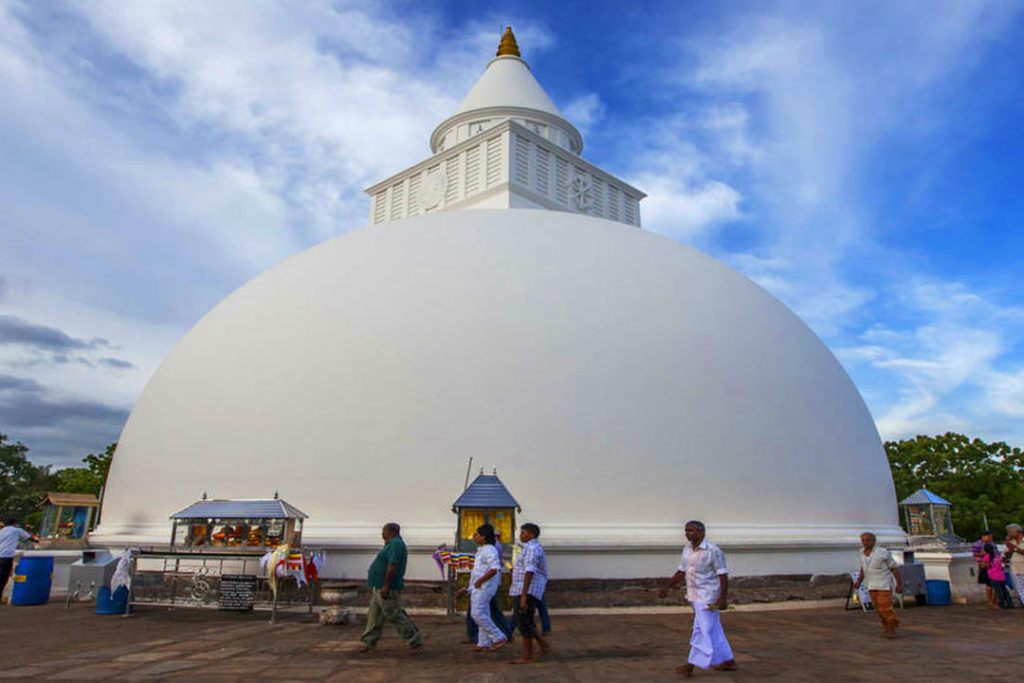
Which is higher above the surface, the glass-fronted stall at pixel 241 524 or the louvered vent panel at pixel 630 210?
the louvered vent panel at pixel 630 210

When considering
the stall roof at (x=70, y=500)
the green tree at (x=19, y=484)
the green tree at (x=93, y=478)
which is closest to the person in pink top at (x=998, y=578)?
the stall roof at (x=70, y=500)

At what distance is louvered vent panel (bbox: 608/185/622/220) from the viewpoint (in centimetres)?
1956

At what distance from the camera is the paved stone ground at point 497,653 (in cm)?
560

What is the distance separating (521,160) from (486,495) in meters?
11.0

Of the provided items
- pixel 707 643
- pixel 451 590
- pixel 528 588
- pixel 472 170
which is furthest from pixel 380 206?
pixel 707 643

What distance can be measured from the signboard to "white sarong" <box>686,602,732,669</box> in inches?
231

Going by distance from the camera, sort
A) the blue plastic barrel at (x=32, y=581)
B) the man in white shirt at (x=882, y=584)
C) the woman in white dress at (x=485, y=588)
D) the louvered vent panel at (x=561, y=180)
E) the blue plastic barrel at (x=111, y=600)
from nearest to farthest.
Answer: the woman in white dress at (x=485, y=588), the man in white shirt at (x=882, y=584), the blue plastic barrel at (x=111, y=600), the blue plastic barrel at (x=32, y=581), the louvered vent panel at (x=561, y=180)

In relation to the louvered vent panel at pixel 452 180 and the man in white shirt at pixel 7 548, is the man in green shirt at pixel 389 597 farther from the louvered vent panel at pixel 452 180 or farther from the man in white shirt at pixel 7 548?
the louvered vent panel at pixel 452 180

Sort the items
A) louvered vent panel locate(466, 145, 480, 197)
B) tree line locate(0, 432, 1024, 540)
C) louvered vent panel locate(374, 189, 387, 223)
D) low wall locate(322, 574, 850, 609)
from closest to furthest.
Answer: low wall locate(322, 574, 850, 609) → louvered vent panel locate(466, 145, 480, 197) → louvered vent panel locate(374, 189, 387, 223) → tree line locate(0, 432, 1024, 540)

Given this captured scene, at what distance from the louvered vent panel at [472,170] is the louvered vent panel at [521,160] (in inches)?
41.9

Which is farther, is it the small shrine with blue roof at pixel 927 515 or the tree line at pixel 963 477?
the tree line at pixel 963 477

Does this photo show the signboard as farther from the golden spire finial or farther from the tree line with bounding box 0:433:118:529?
the tree line with bounding box 0:433:118:529

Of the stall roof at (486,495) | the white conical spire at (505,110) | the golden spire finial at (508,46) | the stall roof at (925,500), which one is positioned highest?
the golden spire finial at (508,46)

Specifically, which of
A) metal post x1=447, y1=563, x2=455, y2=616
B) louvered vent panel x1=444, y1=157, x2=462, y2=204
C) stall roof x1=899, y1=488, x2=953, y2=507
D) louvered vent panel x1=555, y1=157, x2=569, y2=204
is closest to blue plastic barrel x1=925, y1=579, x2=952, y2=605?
stall roof x1=899, y1=488, x2=953, y2=507
